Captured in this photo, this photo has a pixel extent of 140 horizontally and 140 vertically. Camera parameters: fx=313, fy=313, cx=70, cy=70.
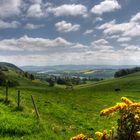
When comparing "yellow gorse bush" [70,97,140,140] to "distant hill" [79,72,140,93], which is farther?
"distant hill" [79,72,140,93]

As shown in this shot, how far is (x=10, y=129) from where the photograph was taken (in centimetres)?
2114

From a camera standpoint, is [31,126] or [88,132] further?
[88,132]

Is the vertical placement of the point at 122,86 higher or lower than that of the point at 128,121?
lower

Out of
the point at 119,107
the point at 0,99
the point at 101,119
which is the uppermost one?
the point at 119,107

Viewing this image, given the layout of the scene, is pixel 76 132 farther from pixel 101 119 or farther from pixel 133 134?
pixel 133 134

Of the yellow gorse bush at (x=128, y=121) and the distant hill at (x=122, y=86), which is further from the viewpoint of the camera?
the distant hill at (x=122, y=86)

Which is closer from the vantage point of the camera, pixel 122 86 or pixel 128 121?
pixel 128 121

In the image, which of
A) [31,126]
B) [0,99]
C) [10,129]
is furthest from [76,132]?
[0,99]

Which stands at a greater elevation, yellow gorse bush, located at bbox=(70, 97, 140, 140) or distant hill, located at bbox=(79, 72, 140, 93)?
yellow gorse bush, located at bbox=(70, 97, 140, 140)

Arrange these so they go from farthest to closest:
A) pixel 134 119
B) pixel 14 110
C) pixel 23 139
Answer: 1. pixel 14 110
2. pixel 23 139
3. pixel 134 119

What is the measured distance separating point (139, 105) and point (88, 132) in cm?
1745

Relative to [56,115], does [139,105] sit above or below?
above

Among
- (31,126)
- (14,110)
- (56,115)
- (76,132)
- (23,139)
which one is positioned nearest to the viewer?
(23,139)

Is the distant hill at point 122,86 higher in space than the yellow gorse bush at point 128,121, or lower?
lower
